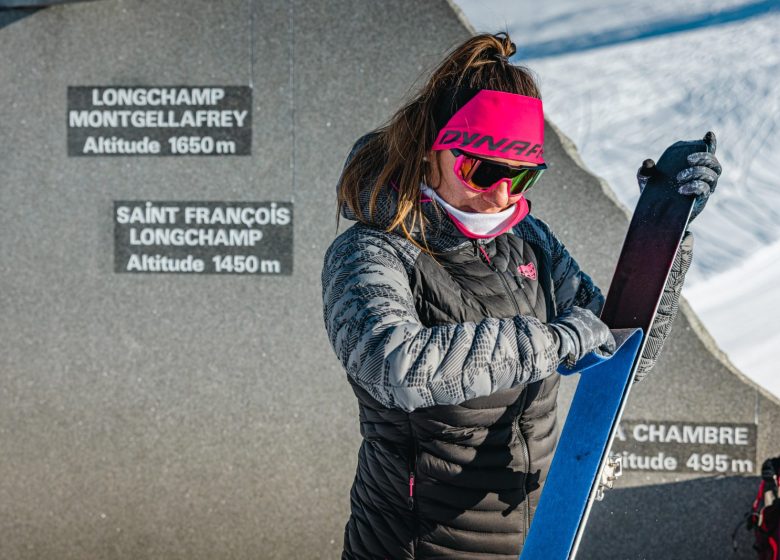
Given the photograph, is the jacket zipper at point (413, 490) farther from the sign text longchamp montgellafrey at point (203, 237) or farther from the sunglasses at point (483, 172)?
the sign text longchamp montgellafrey at point (203, 237)

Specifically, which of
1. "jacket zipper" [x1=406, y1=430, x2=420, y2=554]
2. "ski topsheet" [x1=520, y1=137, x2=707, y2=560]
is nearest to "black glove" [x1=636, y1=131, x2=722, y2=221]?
"ski topsheet" [x1=520, y1=137, x2=707, y2=560]

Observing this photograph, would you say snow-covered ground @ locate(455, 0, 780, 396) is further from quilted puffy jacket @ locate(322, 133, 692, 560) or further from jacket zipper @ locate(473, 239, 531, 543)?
jacket zipper @ locate(473, 239, 531, 543)

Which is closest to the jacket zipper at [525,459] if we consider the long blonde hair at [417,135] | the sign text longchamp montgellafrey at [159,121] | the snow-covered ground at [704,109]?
the long blonde hair at [417,135]

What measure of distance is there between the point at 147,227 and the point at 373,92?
3.67 ft

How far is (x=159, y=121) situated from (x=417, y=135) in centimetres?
207

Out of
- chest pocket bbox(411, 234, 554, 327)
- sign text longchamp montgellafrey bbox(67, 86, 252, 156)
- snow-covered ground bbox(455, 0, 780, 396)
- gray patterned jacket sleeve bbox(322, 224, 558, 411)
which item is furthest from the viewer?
sign text longchamp montgellafrey bbox(67, 86, 252, 156)

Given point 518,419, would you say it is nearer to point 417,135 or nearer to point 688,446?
point 417,135

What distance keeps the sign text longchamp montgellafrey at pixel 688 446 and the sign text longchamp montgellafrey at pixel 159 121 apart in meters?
1.99

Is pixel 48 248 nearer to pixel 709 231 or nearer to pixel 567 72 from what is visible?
pixel 567 72

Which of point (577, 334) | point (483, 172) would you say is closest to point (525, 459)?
point (577, 334)

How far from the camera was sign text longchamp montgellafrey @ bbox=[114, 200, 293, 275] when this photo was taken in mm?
3154

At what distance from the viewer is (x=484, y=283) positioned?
56.3 inches

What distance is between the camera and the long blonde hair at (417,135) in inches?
55.3

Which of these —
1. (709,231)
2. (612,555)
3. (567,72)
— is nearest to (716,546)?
(612,555)
